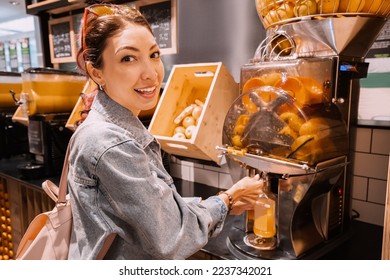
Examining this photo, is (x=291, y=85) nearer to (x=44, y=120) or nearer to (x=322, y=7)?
(x=322, y=7)

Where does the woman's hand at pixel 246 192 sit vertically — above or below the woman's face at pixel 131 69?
below

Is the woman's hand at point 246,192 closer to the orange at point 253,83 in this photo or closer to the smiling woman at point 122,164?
the smiling woman at point 122,164

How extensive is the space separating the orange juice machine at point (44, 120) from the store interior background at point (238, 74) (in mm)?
737

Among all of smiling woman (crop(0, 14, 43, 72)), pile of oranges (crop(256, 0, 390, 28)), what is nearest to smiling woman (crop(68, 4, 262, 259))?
pile of oranges (crop(256, 0, 390, 28))

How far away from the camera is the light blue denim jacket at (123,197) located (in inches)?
27.8

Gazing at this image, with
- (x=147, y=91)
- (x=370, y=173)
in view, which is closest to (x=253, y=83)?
(x=147, y=91)

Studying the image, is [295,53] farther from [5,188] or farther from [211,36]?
[5,188]

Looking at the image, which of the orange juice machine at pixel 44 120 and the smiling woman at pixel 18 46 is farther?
the smiling woman at pixel 18 46

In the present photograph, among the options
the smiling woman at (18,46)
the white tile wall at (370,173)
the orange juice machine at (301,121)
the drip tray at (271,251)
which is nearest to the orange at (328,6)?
the orange juice machine at (301,121)

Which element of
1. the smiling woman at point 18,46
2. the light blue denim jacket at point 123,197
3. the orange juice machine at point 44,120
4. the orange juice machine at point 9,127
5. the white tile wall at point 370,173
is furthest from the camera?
the smiling woman at point 18,46

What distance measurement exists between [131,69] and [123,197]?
293 mm

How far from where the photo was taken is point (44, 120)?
2.07 meters

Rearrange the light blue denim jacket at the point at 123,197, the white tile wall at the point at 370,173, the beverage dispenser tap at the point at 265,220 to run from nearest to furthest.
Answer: the light blue denim jacket at the point at 123,197
the beverage dispenser tap at the point at 265,220
the white tile wall at the point at 370,173

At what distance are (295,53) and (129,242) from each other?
813 millimetres
